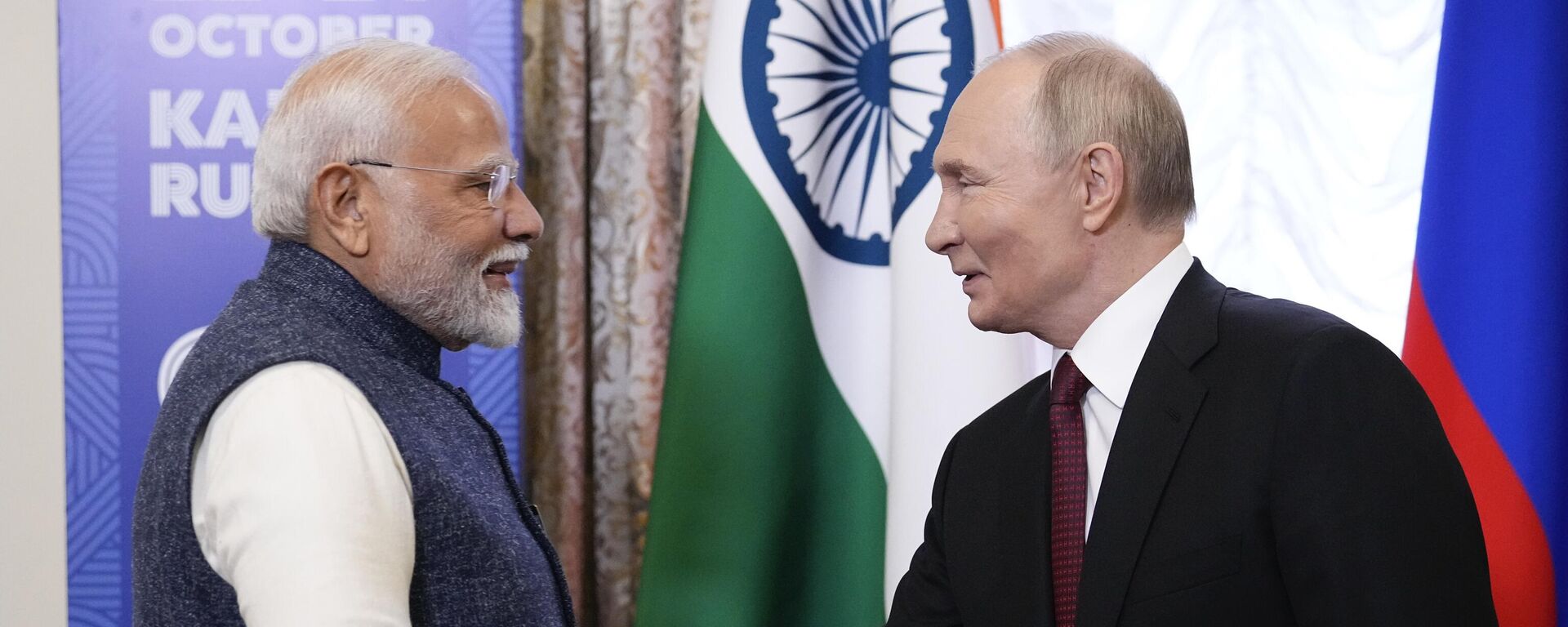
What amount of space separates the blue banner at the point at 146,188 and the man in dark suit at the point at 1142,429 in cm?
114

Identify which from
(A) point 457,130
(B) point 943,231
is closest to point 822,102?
(B) point 943,231

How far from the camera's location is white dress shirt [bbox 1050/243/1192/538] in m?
1.52

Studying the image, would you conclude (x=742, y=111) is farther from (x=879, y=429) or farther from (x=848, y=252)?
(x=879, y=429)

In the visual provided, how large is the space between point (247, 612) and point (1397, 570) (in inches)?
42.9

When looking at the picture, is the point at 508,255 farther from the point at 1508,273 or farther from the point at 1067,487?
the point at 1508,273

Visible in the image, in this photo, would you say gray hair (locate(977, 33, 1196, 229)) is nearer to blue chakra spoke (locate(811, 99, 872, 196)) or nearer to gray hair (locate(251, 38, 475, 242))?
gray hair (locate(251, 38, 475, 242))

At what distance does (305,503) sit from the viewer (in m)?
1.19

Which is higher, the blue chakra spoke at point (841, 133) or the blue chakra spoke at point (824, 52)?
the blue chakra spoke at point (824, 52)

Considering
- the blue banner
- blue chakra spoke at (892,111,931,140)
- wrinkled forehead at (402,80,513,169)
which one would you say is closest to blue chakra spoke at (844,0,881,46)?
blue chakra spoke at (892,111,931,140)

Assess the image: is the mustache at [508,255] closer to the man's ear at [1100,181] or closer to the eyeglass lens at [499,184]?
the eyeglass lens at [499,184]

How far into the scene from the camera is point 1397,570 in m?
1.24

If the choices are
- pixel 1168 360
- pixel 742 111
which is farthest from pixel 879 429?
pixel 1168 360

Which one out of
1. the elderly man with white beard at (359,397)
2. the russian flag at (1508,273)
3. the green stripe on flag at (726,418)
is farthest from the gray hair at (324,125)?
the russian flag at (1508,273)

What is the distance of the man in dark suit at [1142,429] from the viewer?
126 cm
